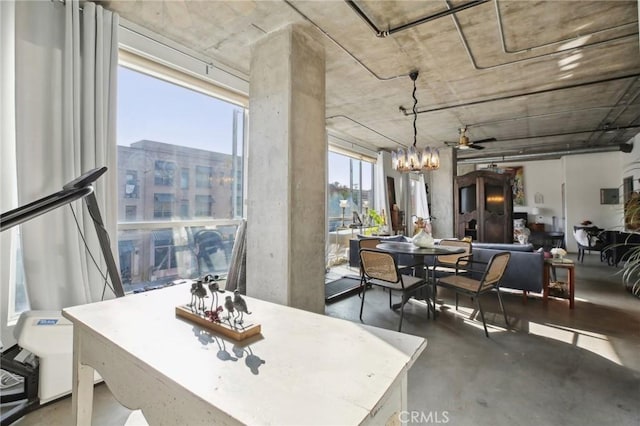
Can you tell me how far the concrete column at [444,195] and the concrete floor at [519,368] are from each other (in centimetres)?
384

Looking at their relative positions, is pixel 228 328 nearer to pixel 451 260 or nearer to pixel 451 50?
pixel 451 50

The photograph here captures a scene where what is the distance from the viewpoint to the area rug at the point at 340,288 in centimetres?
431

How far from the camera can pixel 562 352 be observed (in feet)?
8.77

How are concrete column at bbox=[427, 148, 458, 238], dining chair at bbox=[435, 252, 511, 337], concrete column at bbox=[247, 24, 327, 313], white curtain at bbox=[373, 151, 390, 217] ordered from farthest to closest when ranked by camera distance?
concrete column at bbox=[427, 148, 458, 238], white curtain at bbox=[373, 151, 390, 217], dining chair at bbox=[435, 252, 511, 337], concrete column at bbox=[247, 24, 327, 313]

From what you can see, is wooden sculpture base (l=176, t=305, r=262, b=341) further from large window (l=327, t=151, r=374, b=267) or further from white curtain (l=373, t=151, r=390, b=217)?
white curtain (l=373, t=151, r=390, b=217)

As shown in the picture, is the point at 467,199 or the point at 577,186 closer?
the point at 467,199

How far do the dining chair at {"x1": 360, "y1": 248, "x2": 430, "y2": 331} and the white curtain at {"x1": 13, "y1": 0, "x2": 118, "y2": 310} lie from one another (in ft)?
7.98

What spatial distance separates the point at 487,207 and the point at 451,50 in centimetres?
519

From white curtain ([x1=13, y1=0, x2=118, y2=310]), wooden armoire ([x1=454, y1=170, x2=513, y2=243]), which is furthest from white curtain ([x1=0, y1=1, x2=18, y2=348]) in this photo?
wooden armoire ([x1=454, y1=170, x2=513, y2=243])

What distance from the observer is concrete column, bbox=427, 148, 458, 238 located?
7688mm

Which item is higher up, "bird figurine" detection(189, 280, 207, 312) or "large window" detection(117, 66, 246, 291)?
"large window" detection(117, 66, 246, 291)

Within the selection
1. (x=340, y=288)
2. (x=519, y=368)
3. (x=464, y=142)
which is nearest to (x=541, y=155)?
(x=464, y=142)

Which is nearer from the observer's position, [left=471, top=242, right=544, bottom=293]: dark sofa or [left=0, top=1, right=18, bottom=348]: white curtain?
[left=0, top=1, right=18, bottom=348]: white curtain

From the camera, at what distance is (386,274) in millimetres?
3215
